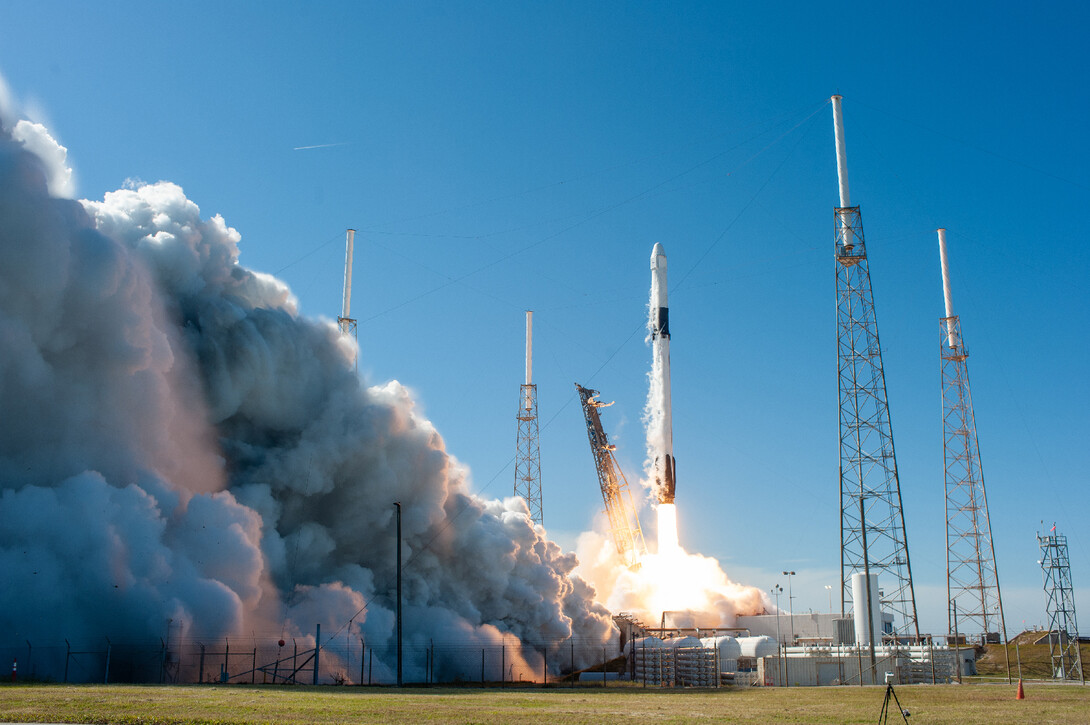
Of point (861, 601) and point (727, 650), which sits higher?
point (861, 601)

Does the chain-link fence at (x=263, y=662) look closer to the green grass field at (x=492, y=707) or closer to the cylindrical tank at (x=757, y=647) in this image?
the green grass field at (x=492, y=707)

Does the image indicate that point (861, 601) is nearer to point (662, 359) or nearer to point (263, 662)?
point (662, 359)

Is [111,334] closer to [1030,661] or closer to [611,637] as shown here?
[611,637]

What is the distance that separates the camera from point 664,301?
74188 millimetres

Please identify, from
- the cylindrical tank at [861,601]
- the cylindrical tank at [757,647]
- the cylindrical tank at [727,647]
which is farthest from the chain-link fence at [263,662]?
the cylindrical tank at [861,601]

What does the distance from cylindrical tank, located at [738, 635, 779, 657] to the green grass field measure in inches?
1047

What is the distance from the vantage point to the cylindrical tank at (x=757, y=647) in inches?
2501

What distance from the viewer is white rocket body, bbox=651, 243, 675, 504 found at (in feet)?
238

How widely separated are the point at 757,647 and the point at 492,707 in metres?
39.6

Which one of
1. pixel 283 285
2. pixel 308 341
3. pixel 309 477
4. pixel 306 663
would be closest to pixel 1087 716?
pixel 306 663

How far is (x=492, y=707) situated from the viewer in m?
28.6

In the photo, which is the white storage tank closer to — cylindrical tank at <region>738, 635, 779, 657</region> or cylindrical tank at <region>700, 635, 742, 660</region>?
cylindrical tank at <region>700, 635, 742, 660</region>

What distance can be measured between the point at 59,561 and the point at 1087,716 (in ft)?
131

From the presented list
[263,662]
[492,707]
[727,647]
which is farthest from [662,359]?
[492,707]
